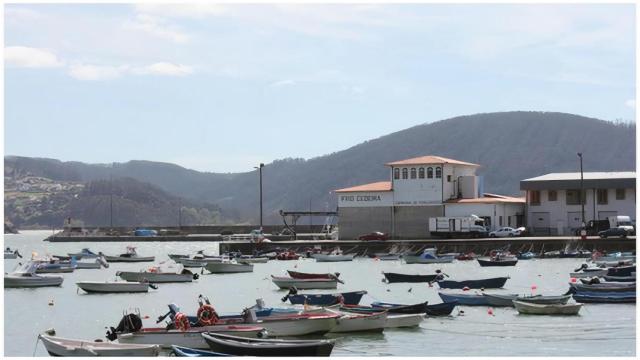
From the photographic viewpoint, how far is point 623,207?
107 metres

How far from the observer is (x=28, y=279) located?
66688 mm

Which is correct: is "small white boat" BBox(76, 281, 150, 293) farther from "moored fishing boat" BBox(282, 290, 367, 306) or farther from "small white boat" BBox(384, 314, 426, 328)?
"small white boat" BBox(384, 314, 426, 328)

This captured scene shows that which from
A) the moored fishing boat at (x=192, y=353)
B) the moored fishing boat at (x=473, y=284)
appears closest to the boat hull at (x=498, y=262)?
the moored fishing boat at (x=473, y=284)

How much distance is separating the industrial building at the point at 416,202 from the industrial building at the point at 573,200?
263cm

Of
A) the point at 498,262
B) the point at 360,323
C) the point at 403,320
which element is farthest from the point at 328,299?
the point at 498,262

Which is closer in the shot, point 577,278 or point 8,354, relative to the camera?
point 8,354

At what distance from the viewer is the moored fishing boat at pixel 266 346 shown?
29.2 meters

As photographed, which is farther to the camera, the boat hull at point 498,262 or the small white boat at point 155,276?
the boat hull at point 498,262

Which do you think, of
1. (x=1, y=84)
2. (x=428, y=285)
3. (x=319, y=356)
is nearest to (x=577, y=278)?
(x=428, y=285)

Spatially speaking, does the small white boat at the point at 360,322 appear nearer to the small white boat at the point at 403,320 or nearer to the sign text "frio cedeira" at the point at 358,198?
the small white boat at the point at 403,320

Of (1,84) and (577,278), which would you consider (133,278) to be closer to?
(577,278)

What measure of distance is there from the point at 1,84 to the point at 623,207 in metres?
90.4

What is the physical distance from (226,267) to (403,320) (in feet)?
149

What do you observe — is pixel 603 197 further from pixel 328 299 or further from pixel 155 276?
pixel 328 299
